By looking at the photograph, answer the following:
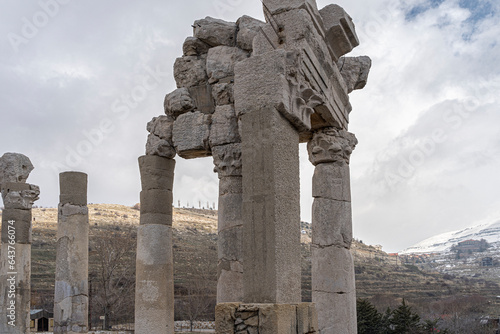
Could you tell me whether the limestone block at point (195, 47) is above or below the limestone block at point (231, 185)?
above

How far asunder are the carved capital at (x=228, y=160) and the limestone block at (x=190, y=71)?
1.84 metres

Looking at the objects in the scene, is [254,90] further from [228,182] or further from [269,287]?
[228,182]

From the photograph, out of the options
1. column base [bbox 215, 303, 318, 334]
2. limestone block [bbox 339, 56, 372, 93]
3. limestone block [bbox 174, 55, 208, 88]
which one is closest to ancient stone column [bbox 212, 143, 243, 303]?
limestone block [bbox 174, 55, 208, 88]

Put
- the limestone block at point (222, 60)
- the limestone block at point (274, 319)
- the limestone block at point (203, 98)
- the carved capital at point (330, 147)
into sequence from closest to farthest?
the limestone block at point (274, 319), the carved capital at point (330, 147), the limestone block at point (222, 60), the limestone block at point (203, 98)

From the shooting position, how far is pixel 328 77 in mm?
9477

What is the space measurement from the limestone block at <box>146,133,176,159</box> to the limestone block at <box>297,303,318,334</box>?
225 inches

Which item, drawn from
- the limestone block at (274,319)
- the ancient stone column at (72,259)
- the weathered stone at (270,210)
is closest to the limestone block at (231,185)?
the weathered stone at (270,210)

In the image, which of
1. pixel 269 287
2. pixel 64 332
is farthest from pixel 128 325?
pixel 269 287

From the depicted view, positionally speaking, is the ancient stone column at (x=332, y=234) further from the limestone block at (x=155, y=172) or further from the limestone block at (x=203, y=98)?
the limestone block at (x=155, y=172)

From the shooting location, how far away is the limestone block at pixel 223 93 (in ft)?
34.2

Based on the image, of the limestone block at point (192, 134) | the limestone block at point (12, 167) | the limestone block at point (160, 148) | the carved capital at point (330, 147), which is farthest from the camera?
the limestone block at point (12, 167)

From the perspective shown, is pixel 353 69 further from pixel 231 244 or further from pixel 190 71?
pixel 231 244

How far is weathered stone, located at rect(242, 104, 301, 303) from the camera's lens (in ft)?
19.3

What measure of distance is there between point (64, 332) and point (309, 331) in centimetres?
1023
